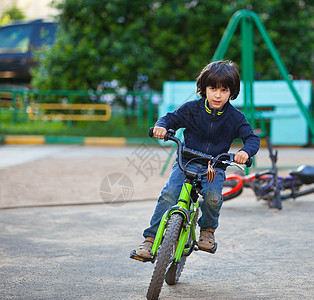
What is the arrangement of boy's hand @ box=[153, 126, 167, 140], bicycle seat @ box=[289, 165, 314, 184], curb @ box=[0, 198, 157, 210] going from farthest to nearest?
1. curb @ box=[0, 198, 157, 210]
2. bicycle seat @ box=[289, 165, 314, 184]
3. boy's hand @ box=[153, 126, 167, 140]

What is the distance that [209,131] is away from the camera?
392 cm

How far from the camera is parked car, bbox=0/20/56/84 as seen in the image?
696 inches

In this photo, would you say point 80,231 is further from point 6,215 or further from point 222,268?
point 222,268

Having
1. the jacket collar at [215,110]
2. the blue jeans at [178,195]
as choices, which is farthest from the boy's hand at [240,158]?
the jacket collar at [215,110]

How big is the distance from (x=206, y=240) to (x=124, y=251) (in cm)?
112

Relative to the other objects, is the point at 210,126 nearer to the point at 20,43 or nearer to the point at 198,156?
the point at 198,156

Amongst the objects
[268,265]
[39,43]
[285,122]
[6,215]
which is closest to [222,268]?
[268,265]

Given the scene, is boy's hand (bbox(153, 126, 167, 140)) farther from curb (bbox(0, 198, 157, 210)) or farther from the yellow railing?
the yellow railing

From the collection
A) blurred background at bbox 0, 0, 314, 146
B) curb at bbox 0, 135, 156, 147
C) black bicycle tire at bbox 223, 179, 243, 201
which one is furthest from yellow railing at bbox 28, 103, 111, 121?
black bicycle tire at bbox 223, 179, 243, 201

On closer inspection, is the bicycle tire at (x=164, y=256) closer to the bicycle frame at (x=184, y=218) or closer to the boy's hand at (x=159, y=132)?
the bicycle frame at (x=184, y=218)

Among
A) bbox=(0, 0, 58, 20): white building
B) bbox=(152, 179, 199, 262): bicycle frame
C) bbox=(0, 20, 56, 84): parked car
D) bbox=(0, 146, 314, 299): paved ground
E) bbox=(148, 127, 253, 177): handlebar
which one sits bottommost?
bbox=(0, 146, 314, 299): paved ground

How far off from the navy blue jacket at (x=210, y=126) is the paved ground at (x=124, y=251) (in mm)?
923

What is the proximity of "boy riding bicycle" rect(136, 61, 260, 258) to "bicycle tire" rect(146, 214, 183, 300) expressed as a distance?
32 cm

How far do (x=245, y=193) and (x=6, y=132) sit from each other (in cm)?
1045
